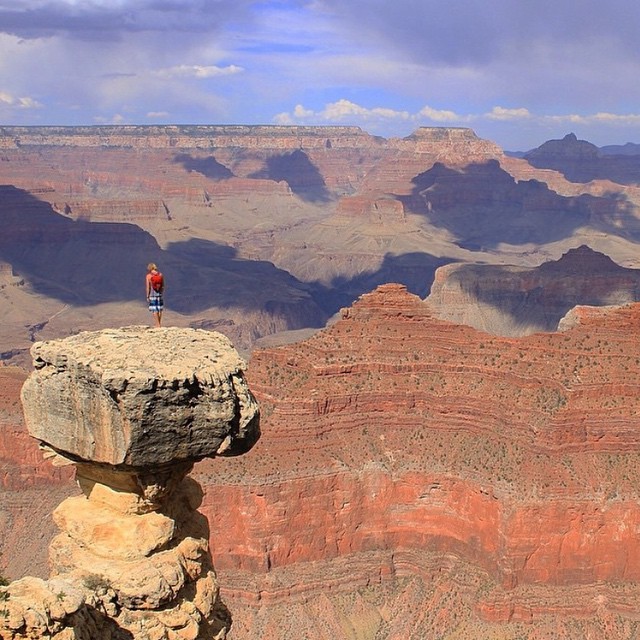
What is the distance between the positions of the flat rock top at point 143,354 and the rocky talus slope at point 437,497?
76.2ft

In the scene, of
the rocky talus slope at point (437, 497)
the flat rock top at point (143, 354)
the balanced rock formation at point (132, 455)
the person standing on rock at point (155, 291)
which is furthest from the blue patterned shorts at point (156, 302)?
the rocky talus slope at point (437, 497)

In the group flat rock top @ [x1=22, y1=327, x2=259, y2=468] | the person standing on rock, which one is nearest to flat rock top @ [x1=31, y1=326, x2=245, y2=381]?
flat rock top @ [x1=22, y1=327, x2=259, y2=468]

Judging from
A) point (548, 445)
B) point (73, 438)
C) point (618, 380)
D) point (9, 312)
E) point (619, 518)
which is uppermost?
point (73, 438)

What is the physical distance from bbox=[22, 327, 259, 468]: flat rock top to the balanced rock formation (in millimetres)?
23

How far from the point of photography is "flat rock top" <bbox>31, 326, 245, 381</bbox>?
15.9 meters

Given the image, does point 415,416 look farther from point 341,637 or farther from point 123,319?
point 123,319

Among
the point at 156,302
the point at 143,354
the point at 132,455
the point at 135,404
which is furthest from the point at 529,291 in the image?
the point at 135,404

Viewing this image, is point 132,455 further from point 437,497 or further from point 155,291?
point 437,497

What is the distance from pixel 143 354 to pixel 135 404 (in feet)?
5.94

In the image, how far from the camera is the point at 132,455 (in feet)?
52.0

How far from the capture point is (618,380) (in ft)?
142

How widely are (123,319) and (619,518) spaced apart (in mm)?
108507

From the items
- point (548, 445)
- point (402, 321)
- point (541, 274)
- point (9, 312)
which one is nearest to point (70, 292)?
point (9, 312)

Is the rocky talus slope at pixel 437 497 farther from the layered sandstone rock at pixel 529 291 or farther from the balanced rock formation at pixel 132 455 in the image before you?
the layered sandstone rock at pixel 529 291
